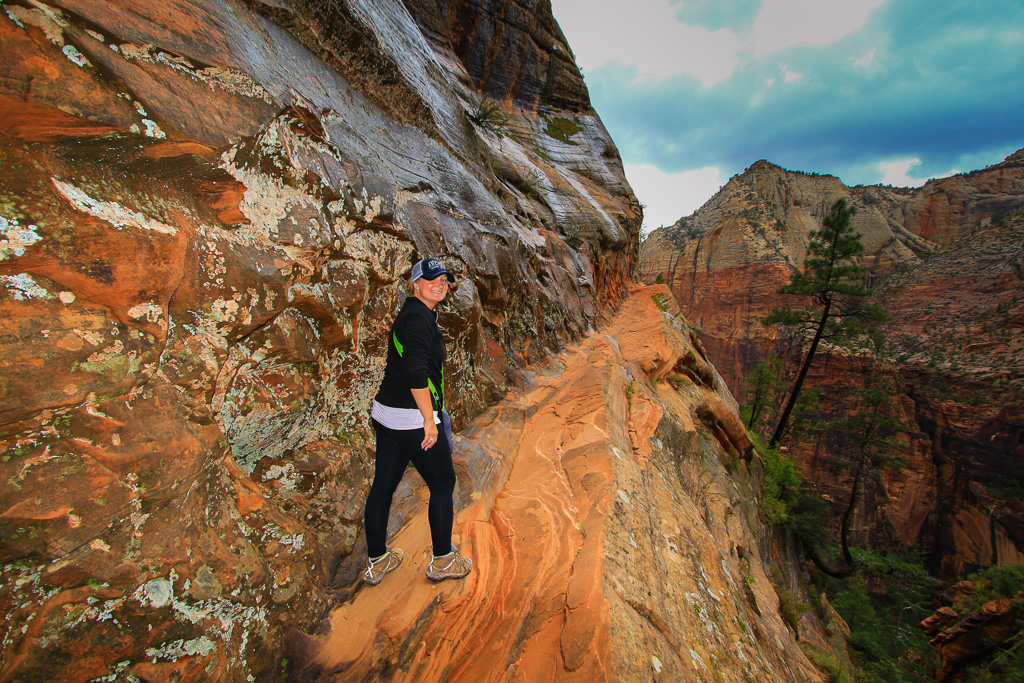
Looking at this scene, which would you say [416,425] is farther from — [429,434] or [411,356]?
[411,356]

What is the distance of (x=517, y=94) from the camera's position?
41.4 ft

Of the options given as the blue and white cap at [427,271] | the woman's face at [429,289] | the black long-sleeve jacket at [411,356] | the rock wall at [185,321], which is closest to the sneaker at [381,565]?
the rock wall at [185,321]

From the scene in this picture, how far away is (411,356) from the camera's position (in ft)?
6.87

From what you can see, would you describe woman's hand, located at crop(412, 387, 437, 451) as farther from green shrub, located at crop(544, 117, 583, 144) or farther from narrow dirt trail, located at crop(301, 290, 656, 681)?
green shrub, located at crop(544, 117, 583, 144)

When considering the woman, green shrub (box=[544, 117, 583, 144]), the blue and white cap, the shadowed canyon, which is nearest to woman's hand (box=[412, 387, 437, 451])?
the woman

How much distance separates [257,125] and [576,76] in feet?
49.9

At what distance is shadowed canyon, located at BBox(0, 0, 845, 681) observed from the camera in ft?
5.46

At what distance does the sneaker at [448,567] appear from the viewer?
2504 mm

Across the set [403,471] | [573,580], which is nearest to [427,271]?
[403,471]

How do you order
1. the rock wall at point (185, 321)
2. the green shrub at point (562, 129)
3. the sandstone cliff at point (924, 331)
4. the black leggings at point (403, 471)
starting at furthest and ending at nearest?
1. the sandstone cliff at point (924, 331)
2. the green shrub at point (562, 129)
3. the black leggings at point (403, 471)
4. the rock wall at point (185, 321)

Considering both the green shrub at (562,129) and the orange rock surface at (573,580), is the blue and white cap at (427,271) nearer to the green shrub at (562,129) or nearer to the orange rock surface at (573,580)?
the orange rock surface at (573,580)

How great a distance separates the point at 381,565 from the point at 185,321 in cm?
195

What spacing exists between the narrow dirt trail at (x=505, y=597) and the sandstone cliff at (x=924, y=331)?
2957cm

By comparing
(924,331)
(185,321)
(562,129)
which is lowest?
(924,331)
